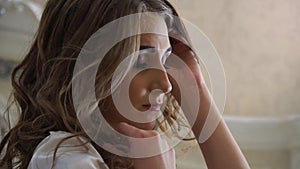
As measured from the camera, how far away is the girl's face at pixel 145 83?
2.54 ft

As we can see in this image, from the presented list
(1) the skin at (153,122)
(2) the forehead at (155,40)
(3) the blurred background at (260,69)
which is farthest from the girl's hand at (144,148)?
(3) the blurred background at (260,69)

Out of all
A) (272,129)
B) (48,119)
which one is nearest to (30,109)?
(48,119)

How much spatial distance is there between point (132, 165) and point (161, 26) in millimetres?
195

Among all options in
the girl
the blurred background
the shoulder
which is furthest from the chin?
the blurred background

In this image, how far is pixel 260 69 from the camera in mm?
1772

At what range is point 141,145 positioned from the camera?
73 cm

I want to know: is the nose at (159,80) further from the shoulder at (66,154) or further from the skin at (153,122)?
the shoulder at (66,154)

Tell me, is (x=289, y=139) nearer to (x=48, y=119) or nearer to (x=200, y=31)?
(x=200, y=31)

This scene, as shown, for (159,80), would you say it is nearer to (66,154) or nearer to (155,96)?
(155,96)

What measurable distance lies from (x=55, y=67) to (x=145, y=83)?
0.12 m

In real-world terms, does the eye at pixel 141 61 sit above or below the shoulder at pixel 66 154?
above

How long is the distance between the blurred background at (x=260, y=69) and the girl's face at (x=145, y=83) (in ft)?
3.08

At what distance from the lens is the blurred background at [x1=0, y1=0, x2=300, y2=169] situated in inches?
68.6

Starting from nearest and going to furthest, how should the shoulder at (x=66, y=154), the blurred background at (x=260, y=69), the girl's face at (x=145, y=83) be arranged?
1. the shoulder at (x=66, y=154)
2. the girl's face at (x=145, y=83)
3. the blurred background at (x=260, y=69)
